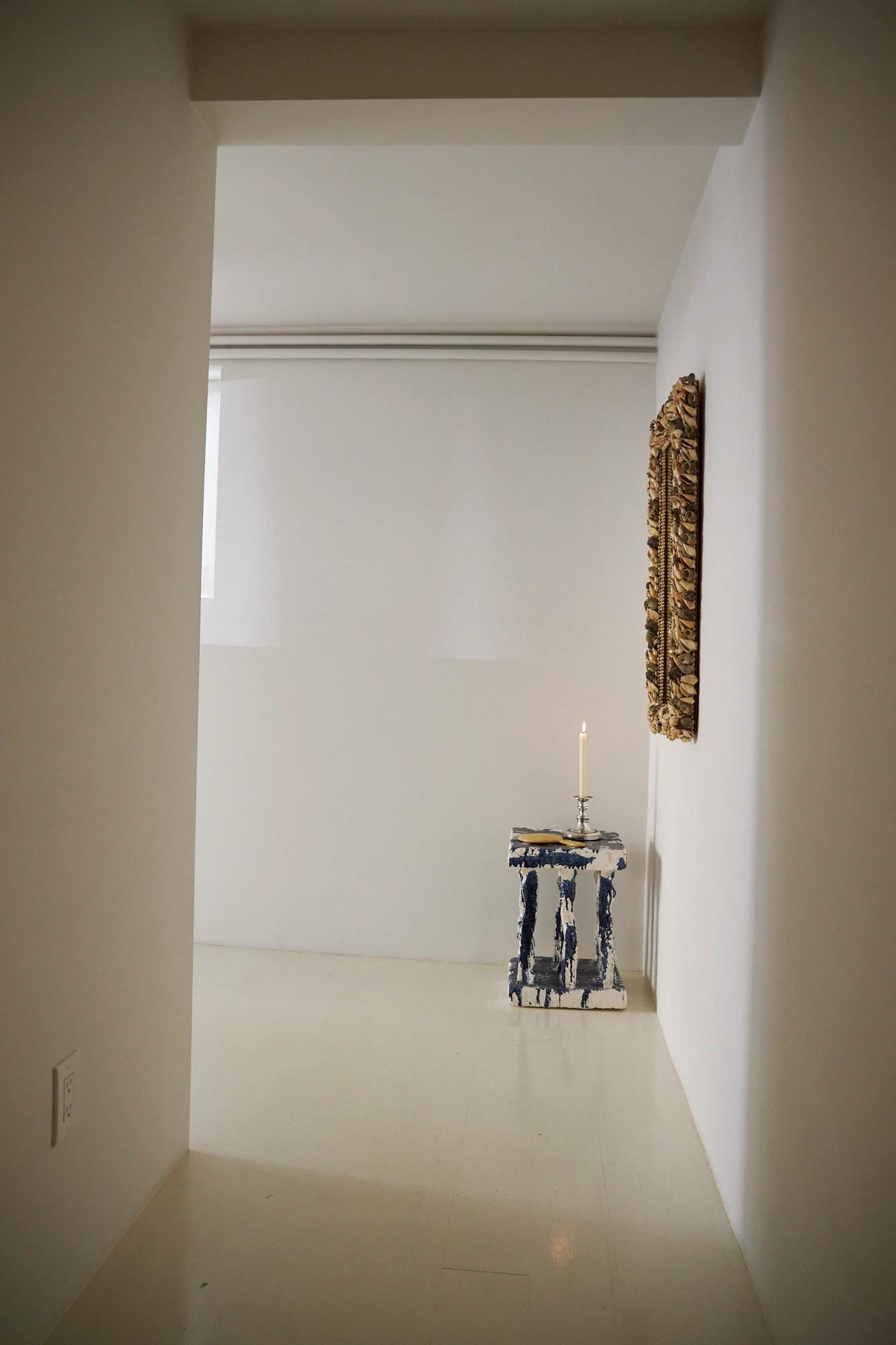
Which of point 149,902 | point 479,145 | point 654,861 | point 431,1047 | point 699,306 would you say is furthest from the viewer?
point 654,861

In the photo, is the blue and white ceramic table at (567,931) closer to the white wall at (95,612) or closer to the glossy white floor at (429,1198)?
the glossy white floor at (429,1198)

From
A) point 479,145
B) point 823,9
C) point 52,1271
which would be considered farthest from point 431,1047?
point 823,9

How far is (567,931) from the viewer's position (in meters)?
3.23

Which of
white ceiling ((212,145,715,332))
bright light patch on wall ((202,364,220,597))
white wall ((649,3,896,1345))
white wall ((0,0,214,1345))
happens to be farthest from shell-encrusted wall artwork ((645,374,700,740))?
bright light patch on wall ((202,364,220,597))

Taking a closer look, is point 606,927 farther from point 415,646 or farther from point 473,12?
point 473,12

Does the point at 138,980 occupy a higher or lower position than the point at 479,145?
lower

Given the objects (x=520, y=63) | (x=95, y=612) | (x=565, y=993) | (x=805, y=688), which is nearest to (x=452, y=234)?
(x=520, y=63)

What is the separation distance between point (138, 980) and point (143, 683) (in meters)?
0.58

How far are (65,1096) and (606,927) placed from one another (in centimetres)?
206

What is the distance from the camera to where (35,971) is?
4.95ft

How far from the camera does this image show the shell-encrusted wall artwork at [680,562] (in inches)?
101

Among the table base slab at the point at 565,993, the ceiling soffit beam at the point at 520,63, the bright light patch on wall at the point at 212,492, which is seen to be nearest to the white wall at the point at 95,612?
the ceiling soffit beam at the point at 520,63

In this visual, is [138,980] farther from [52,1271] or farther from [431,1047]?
[431,1047]

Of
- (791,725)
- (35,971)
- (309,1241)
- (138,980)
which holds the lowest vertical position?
(309,1241)
